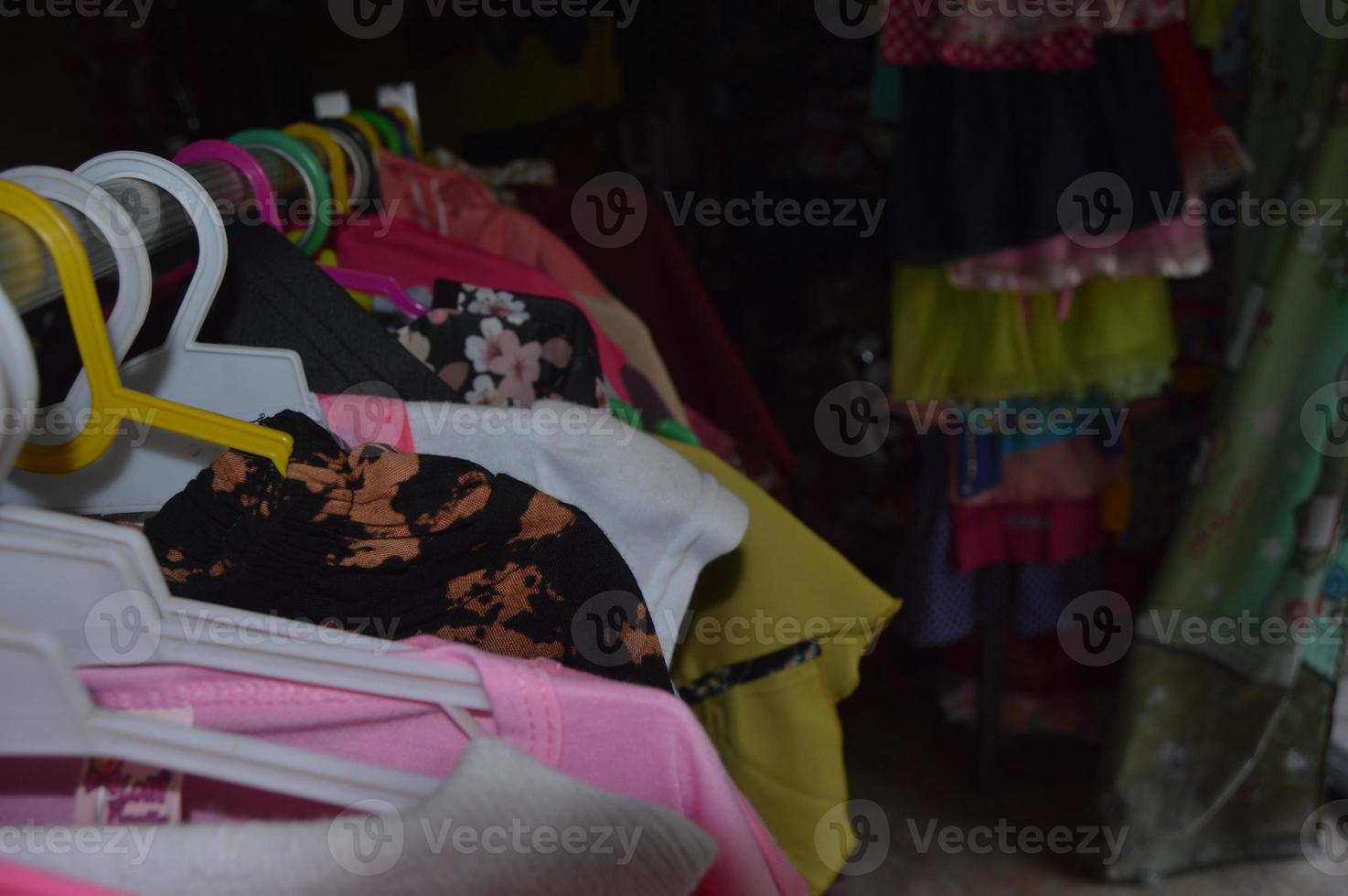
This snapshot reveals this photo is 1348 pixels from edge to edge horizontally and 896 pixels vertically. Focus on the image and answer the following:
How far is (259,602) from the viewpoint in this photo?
0.46m

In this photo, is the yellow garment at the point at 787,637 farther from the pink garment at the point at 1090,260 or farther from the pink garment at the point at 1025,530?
the pink garment at the point at 1025,530

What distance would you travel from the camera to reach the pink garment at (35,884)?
0.30m

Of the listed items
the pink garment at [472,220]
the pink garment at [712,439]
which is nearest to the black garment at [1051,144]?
the pink garment at [712,439]

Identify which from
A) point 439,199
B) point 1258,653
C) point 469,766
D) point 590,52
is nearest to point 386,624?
point 469,766

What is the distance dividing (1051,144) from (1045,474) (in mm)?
613

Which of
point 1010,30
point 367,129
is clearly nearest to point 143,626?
point 367,129

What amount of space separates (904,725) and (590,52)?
1.71m

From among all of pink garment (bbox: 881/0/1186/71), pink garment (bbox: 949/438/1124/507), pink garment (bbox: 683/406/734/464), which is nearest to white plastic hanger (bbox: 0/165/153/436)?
pink garment (bbox: 683/406/734/464)

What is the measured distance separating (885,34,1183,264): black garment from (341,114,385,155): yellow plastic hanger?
0.78 meters

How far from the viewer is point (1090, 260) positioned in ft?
4.40

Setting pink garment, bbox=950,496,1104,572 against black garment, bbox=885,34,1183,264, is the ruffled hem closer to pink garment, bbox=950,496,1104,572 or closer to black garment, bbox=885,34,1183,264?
black garment, bbox=885,34,1183,264

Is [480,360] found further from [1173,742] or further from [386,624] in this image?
[1173,742]

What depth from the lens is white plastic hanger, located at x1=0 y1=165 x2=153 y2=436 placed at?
1.34ft

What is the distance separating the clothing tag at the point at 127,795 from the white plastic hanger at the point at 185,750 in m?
0.05
